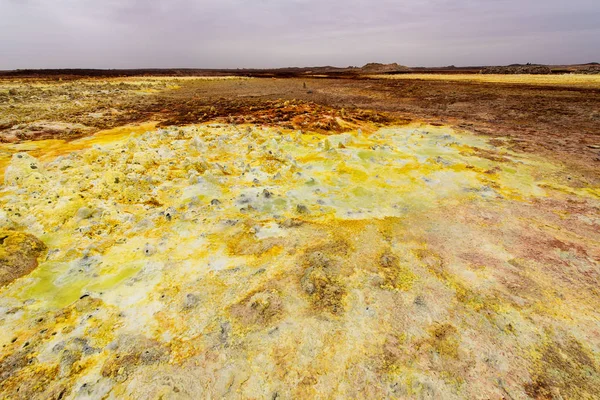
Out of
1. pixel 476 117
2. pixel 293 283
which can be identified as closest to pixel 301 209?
pixel 293 283

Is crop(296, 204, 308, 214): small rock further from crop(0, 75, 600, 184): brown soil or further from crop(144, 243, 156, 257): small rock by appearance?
crop(0, 75, 600, 184): brown soil

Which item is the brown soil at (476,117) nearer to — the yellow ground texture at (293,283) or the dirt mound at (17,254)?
the yellow ground texture at (293,283)

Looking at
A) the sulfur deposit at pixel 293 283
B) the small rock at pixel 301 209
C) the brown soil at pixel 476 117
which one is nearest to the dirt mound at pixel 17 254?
the sulfur deposit at pixel 293 283

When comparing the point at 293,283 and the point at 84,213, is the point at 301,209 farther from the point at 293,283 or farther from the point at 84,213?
the point at 84,213

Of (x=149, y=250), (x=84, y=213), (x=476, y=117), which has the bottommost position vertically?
(x=149, y=250)

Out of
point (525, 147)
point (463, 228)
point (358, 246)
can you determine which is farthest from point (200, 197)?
point (525, 147)

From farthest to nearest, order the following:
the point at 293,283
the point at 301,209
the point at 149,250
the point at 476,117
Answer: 1. the point at 476,117
2. the point at 301,209
3. the point at 149,250
4. the point at 293,283

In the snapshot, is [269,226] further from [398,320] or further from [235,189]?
[398,320]
